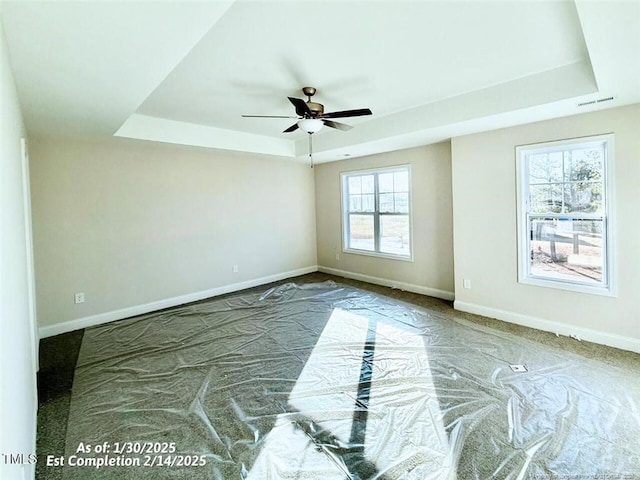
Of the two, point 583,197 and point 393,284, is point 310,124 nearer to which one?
point 583,197

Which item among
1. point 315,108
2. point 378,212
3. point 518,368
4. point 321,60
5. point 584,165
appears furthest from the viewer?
point 378,212

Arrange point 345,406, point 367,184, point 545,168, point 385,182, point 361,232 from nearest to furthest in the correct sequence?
point 345,406, point 545,168, point 385,182, point 367,184, point 361,232

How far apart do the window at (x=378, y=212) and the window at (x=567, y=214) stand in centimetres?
184

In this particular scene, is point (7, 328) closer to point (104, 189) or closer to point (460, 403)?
point (460, 403)

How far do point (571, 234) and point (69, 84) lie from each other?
4.83m

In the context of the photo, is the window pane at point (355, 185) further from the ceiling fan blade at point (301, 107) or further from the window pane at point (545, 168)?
the ceiling fan blade at point (301, 107)

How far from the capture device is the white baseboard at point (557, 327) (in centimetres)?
319

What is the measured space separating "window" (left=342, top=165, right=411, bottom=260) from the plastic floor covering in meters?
2.11

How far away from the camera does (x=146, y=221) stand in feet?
15.3

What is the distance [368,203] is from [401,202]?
2.43ft

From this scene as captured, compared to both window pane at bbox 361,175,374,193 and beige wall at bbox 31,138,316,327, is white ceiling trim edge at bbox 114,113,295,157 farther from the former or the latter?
window pane at bbox 361,175,374,193

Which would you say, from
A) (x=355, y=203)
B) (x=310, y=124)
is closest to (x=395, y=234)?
(x=355, y=203)

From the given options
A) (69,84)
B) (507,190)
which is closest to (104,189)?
(69,84)

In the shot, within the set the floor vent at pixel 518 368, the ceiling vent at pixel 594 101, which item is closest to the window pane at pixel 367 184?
the ceiling vent at pixel 594 101
